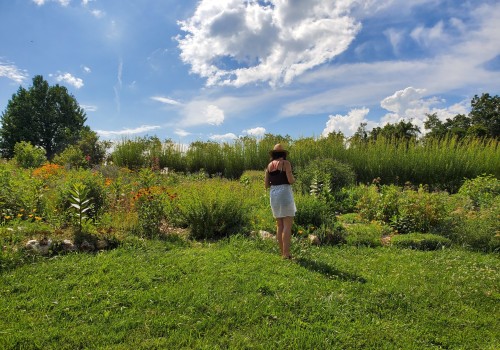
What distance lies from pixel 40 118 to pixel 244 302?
40.8 meters

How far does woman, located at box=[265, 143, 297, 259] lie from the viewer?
4.74 m

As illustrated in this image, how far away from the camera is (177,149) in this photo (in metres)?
15.4

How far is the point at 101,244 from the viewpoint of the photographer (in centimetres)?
473

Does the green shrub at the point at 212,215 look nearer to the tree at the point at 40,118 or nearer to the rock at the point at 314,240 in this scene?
the rock at the point at 314,240

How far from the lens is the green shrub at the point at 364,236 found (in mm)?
5484

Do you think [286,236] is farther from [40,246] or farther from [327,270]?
[40,246]

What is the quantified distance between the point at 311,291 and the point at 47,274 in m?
3.03

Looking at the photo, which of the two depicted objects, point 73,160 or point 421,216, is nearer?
point 421,216

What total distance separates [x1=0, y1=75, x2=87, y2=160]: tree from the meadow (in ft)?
104

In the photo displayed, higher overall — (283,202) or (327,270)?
(283,202)

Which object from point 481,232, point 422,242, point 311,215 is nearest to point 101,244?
point 311,215

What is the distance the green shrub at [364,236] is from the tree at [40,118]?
33.5 meters

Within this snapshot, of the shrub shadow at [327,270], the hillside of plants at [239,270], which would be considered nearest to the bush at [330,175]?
the hillside of plants at [239,270]

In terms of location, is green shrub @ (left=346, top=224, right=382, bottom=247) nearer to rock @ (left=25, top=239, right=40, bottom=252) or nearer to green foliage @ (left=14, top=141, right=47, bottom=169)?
rock @ (left=25, top=239, right=40, bottom=252)
